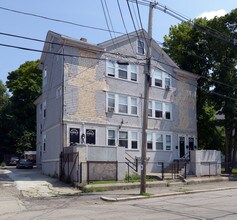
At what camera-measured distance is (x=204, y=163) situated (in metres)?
30.2

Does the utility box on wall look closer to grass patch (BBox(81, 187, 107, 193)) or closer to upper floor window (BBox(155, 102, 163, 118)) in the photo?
upper floor window (BBox(155, 102, 163, 118))

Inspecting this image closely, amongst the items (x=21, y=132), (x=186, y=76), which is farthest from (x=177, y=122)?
(x=21, y=132)

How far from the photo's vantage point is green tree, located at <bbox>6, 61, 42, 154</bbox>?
57.6 meters

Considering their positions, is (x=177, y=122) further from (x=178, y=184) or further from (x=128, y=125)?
(x=178, y=184)

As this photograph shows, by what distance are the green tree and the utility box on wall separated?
33989 millimetres

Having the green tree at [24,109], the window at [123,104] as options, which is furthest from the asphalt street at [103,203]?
the green tree at [24,109]

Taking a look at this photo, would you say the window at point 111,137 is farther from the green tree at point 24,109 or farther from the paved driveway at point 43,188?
the green tree at point 24,109

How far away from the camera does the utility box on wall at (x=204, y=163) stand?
2964 cm

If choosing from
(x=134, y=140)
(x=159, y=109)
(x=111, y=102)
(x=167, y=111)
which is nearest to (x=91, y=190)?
(x=111, y=102)

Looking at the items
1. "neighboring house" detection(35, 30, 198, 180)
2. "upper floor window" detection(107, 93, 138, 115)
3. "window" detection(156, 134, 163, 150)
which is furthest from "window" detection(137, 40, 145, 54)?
"window" detection(156, 134, 163, 150)

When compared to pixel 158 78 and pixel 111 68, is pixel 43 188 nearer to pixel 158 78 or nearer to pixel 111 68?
pixel 111 68

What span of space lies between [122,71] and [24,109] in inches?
1255

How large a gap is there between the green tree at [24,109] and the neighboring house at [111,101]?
24649 mm

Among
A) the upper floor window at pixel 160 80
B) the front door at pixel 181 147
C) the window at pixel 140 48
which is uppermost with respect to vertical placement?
the window at pixel 140 48
